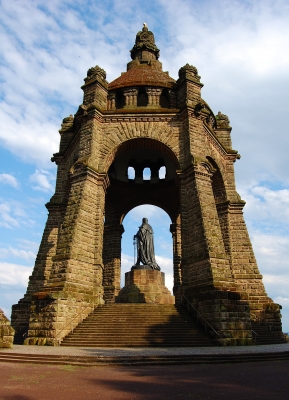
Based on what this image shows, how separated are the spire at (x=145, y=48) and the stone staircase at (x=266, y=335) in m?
20.4

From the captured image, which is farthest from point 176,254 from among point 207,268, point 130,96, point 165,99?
point 130,96

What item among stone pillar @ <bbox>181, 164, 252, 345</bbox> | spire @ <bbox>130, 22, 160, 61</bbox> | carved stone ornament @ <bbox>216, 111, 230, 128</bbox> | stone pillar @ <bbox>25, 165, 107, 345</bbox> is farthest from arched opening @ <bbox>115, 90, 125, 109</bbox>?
spire @ <bbox>130, 22, 160, 61</bbox>

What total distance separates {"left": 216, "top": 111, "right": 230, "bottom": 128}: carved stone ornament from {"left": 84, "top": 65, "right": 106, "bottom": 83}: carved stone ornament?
726cm

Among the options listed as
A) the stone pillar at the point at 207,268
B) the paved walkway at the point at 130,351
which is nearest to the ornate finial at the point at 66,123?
the stone pillar at the point at 207,268

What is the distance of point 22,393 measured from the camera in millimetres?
4488

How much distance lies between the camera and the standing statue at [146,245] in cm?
1736

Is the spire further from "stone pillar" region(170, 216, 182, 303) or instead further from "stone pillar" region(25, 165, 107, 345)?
"stone pillar" region(25, 165, 107, 345)

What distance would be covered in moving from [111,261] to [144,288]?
583 cm

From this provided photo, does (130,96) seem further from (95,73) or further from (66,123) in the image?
(66,123)

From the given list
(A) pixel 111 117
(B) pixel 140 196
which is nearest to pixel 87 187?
(A) pixel 111 117

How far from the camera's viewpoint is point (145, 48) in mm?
26562

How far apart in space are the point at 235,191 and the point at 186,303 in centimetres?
726

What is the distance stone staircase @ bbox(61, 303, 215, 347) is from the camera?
10.6 metres

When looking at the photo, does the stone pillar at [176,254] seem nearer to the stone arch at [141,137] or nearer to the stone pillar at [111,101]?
the stone arch at [141,137]
